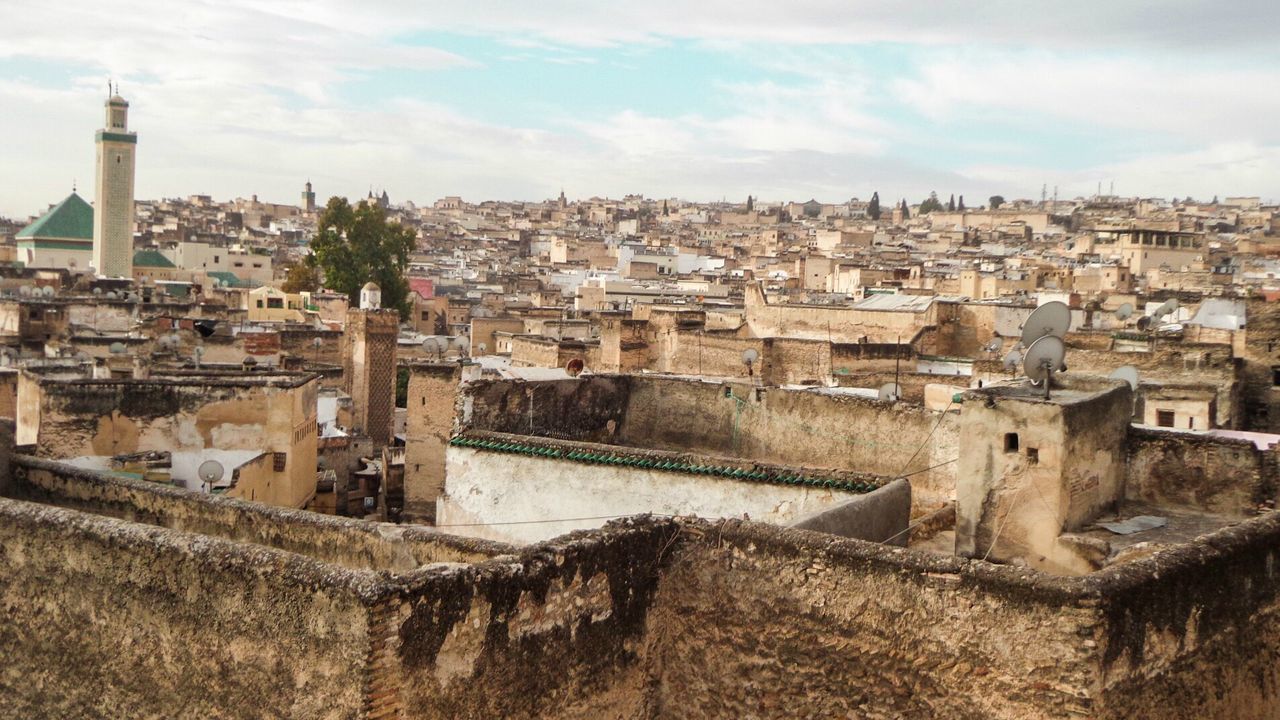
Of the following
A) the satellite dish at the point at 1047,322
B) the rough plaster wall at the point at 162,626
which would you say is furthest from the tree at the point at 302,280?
the rough plaster wall at the point at 162,626

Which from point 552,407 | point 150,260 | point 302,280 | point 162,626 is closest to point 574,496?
point 552,407

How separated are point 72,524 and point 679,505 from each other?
14.2ft

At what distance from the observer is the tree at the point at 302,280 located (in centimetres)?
4872

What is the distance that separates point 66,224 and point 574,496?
62.0m

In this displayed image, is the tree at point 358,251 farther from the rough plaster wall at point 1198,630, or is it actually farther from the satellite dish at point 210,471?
the rough plaster wall at point 1198,630

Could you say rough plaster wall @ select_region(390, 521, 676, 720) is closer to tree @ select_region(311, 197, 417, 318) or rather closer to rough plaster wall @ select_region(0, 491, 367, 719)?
rough plaster wall @ select_region(0, 491, 367, 719)

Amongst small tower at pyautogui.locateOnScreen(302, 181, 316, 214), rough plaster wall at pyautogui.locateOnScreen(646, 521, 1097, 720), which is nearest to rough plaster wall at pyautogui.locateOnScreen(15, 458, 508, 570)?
rough plaster wall at pyautogui.locateOnScreen(646, 521, 1097, 720)

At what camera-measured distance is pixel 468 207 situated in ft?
483

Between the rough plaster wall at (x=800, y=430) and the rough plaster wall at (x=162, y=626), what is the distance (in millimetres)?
5766

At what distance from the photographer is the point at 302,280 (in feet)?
161

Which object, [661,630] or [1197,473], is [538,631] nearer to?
[661,630]

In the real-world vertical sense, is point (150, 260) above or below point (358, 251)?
below

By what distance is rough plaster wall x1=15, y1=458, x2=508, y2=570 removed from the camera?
766 cm

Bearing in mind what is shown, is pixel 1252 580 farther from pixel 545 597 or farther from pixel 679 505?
pixel 679 505
